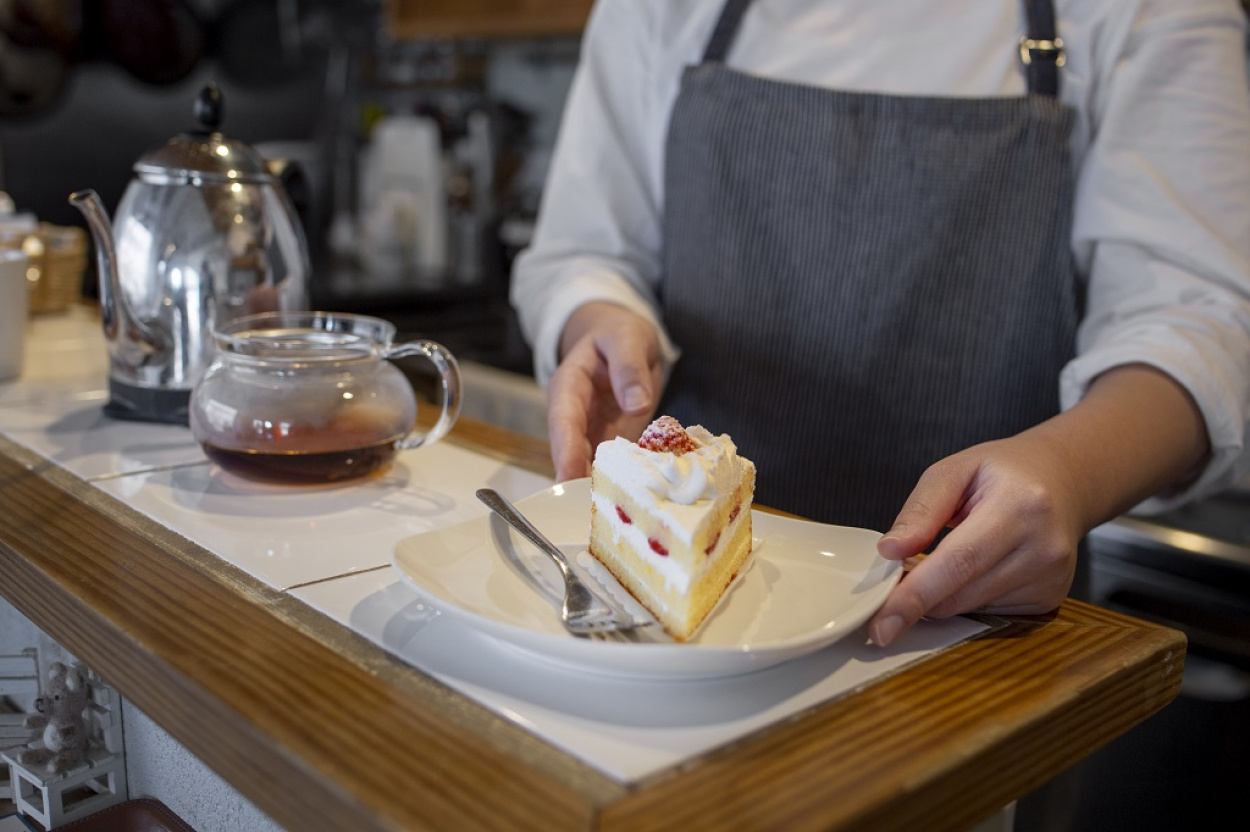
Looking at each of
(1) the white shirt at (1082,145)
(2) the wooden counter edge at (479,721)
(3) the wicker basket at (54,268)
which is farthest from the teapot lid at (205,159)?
(3) the wicker basket at (54,268)

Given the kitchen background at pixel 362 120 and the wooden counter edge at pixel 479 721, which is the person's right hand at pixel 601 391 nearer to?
the wooden counter edge at pixel 479 721

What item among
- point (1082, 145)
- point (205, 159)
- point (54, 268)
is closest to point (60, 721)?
point (205, 159)

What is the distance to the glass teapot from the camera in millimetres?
972

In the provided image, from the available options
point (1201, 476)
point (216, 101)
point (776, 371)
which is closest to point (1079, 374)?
point (1201, 476)

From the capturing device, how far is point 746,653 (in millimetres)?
598

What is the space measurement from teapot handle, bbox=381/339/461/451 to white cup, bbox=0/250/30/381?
1.90 ft

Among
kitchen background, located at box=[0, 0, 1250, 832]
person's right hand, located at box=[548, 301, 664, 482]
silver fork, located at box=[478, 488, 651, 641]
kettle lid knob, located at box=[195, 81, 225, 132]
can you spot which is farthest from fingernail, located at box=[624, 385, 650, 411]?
kitchen background, located at box=[0, 0, 1250, 832]

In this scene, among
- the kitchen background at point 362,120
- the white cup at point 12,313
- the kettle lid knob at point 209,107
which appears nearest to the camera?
Answer: the kettle lid knob at point 209,107

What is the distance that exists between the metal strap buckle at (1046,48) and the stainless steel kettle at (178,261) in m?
0.82

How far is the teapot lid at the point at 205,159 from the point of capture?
1.15 metres

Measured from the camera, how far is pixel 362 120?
366cm

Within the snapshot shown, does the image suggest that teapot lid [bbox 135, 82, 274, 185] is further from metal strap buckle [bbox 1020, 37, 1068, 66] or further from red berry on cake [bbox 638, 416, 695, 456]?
metal strap buckle [bbox 1020, 37, 1068, 66]

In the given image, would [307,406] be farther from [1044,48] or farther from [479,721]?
[1044,48]

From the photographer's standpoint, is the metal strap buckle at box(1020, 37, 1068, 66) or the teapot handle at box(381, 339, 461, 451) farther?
the metal strap buckle at box(1020, 37, 1068, 66)
